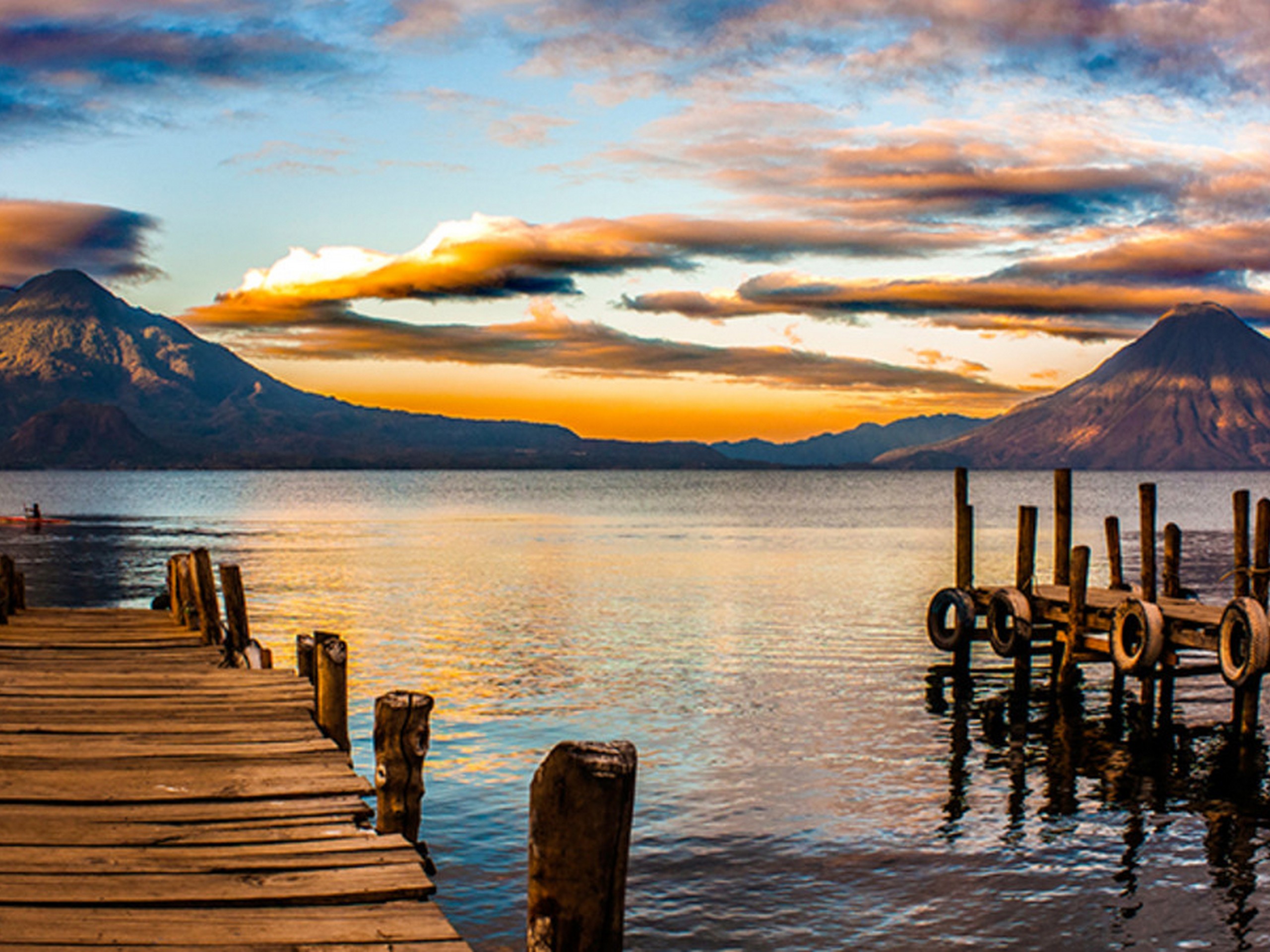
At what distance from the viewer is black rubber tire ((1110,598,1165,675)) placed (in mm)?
21391

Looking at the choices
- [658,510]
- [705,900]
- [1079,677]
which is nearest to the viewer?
[705,900]

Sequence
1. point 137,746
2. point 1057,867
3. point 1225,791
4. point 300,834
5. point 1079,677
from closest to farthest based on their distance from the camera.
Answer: point 300,834, point 137,746, point 1057,867, point 1225,791, point 1079,677

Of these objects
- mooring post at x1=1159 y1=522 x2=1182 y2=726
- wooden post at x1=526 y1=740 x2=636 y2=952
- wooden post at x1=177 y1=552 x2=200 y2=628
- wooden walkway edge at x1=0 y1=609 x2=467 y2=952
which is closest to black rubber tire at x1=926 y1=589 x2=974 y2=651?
mooring post at x1=1159 y1=522 x2=1182 y2=726

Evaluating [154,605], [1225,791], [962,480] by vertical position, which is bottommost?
[1225,791]

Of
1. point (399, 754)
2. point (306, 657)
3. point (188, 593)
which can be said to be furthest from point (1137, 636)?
point (188, 593)

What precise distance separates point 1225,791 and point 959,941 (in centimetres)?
853

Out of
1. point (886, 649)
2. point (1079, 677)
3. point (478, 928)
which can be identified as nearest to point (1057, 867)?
point (478, 928)

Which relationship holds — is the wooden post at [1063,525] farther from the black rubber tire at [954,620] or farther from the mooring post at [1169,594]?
Result: the black rubber tire at [954,620]


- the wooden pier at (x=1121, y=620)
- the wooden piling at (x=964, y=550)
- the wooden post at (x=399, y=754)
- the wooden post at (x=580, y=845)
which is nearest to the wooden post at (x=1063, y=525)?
the wooden pier at (x=1121, y=620)

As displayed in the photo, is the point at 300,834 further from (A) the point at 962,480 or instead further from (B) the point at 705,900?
(A) the point at 962,480

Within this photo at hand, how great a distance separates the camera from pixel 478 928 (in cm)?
1216

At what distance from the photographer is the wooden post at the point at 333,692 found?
498 inches

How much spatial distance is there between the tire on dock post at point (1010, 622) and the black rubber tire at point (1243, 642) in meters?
5.31

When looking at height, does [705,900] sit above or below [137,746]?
below
